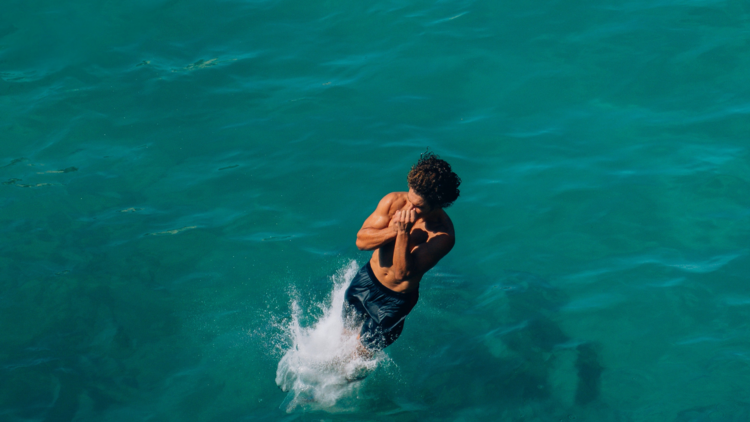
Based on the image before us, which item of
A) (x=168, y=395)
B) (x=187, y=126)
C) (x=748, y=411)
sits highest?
(x=187, y=126)

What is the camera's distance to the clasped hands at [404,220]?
5.57m

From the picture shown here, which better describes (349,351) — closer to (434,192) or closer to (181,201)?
(434,192)

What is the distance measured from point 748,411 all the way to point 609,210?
3.21 m

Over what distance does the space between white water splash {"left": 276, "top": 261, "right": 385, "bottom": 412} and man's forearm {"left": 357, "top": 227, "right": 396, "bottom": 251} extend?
1496mm

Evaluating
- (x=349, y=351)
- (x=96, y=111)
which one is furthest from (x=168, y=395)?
(x=96, y=111)

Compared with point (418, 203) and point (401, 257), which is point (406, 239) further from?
point (418, 203)

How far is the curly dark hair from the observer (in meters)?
5.43

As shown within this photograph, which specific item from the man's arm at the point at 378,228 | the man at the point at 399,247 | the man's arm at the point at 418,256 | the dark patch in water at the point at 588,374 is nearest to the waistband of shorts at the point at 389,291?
the man at the point at 399,247

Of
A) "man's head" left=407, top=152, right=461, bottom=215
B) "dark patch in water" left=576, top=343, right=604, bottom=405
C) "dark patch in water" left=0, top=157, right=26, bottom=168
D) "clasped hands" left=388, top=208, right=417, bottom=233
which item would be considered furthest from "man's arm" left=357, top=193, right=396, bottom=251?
"dark patch in water" left=0, top=157, right=26, bottom=168

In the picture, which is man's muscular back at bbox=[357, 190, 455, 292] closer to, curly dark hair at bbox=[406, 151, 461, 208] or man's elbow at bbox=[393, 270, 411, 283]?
man's elbow at bbox=[393, 270, 411, 283]

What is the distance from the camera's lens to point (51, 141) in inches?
400

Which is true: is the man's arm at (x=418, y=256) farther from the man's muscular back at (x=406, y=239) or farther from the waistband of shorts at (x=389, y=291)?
the waistband of shorts at (x=389, y=291)

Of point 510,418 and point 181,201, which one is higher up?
point 181,201

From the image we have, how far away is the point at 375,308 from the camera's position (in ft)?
21.7
